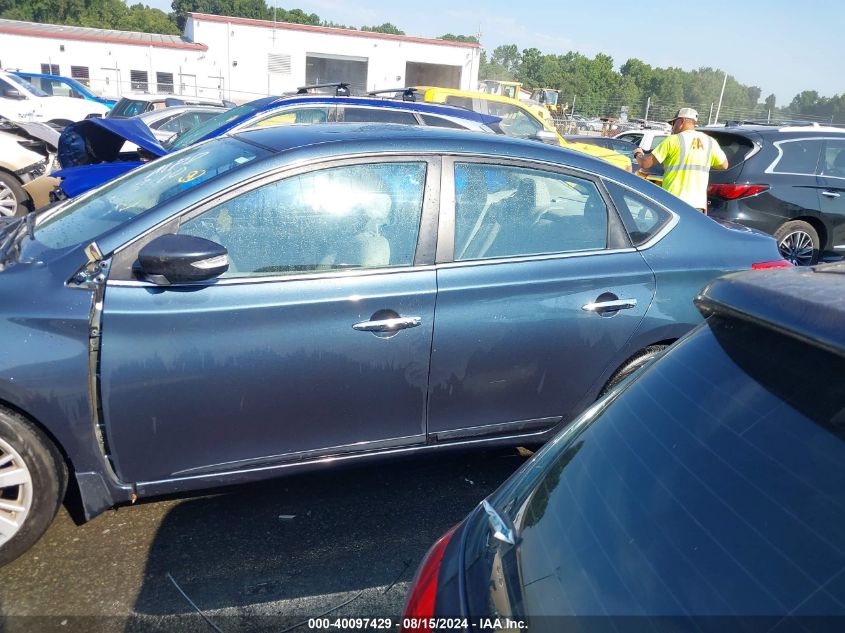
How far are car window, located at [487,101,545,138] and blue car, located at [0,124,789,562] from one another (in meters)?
7.51

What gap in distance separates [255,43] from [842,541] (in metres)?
41.4

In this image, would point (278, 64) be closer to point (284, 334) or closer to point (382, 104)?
point (382, 104)

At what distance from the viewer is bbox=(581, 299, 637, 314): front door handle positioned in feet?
10.4

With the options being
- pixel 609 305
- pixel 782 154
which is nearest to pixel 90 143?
pixel 609 305

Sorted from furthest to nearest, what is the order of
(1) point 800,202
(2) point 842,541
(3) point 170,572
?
(1) point 800,202
(3) point 170,572
(2) point 842,541

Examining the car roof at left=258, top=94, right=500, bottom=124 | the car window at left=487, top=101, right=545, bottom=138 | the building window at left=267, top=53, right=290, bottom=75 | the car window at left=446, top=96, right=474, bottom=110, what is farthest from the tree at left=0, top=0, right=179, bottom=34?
the car roof at left=258, top=94, right=500, bottom=124

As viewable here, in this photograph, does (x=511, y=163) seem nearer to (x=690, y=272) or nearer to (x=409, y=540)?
(x=690, y=272)

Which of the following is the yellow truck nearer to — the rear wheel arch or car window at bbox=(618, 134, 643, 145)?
the rear wheel arch

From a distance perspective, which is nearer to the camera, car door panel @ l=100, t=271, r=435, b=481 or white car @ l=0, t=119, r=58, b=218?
car door panel @ l=100, t=271, r=435, b=481

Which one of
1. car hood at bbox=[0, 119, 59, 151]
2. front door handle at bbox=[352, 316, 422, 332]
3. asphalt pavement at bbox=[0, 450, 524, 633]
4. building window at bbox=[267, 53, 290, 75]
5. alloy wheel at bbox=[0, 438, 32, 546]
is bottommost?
asphalt pavement at bbox=[0, 450, 524, 633]

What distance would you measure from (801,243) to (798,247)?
0.17 feet

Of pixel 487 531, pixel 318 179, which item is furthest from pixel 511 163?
pixel 487 531

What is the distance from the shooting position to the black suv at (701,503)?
41.9 inches

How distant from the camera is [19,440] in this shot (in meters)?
2.51
